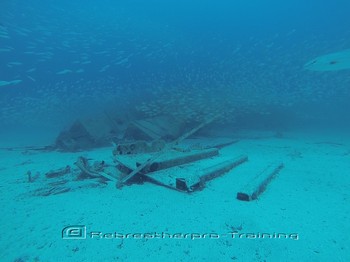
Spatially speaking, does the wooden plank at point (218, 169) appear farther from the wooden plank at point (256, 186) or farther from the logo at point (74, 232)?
the logo at point (74, 232)

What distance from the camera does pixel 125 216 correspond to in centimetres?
394

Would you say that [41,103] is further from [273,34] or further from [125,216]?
[273,34]

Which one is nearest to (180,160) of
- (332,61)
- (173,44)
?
(332,61)

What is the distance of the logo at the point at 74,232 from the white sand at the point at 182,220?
0.31 feet

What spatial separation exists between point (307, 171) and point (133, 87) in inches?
951

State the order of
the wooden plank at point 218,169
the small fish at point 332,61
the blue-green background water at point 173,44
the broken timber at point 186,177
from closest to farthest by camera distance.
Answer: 1. the small fish at point 332,61
2. the broken timber at point 186,177
3. the wooden plank at point 218,169
4. the blue-green background water at point 173,44

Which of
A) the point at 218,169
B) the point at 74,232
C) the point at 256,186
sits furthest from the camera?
the point at 218,169

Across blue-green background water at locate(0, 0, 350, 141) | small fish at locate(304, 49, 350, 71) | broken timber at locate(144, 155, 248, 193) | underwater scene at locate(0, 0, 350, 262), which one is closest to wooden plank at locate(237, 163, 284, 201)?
A: underwater scene at locate(0, 0, 350, 262)

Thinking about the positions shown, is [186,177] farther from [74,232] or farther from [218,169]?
[74,232]

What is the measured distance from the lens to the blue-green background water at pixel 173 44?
2333cm

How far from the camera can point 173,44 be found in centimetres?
3319

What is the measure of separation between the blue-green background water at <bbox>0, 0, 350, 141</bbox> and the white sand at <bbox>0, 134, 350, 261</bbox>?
646 inches

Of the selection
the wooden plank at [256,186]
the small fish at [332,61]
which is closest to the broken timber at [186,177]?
the wooden plank at [256,186]

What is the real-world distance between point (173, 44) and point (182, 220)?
3309 centimetres
